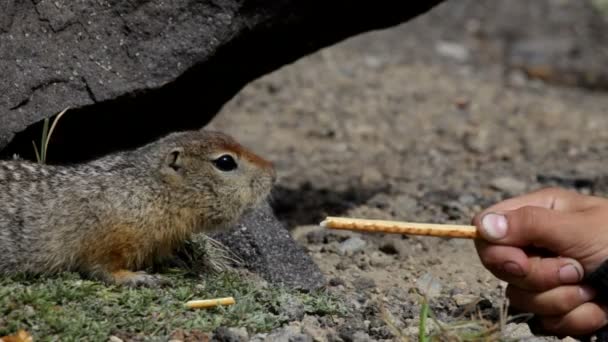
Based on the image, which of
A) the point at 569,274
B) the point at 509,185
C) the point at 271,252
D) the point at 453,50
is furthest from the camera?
the point at 453,50

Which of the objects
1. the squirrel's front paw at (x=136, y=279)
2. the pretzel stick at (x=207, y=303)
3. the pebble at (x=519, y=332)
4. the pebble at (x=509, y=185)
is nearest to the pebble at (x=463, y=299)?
the pebble at (x=519, y=332)

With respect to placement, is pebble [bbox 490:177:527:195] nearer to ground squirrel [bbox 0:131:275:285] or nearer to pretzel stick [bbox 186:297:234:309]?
ground squirrel [bbox 0:131:275:285]

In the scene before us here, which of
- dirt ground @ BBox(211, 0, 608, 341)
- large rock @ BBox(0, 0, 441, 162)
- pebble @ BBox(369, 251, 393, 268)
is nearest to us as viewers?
large rock @ BBox(0, 0, 441, 162)

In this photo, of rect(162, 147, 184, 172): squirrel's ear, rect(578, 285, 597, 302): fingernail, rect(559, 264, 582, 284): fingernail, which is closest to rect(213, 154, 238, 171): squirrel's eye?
rect(162, 147, 184, 172): squirrel's ear

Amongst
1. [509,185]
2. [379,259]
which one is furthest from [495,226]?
[509,185]

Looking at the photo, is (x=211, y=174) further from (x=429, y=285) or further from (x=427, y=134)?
(x=427, y=134)

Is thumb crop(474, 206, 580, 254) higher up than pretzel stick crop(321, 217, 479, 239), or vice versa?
thumb crop(474, 206, 580, 254)

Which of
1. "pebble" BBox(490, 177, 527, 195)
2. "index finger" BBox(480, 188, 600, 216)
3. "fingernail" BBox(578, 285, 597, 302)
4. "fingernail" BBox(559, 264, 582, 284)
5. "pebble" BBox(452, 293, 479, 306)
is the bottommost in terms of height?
"pebble" BBox(452, 293, 479, 306)

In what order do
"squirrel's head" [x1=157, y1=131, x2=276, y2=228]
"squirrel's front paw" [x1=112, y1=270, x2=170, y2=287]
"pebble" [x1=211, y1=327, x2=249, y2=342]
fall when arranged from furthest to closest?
"squirrel's head" [x1=157, y1=131, x2=276, y2=228] → "squirrel's front paw" [x1=112, y1=270, x2=170, y2=287] → "pebble" [x1=211, y1=327, x2=249, y2=342]

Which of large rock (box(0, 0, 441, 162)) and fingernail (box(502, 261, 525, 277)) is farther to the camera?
large rock (box(0, 0, 441, 162))
